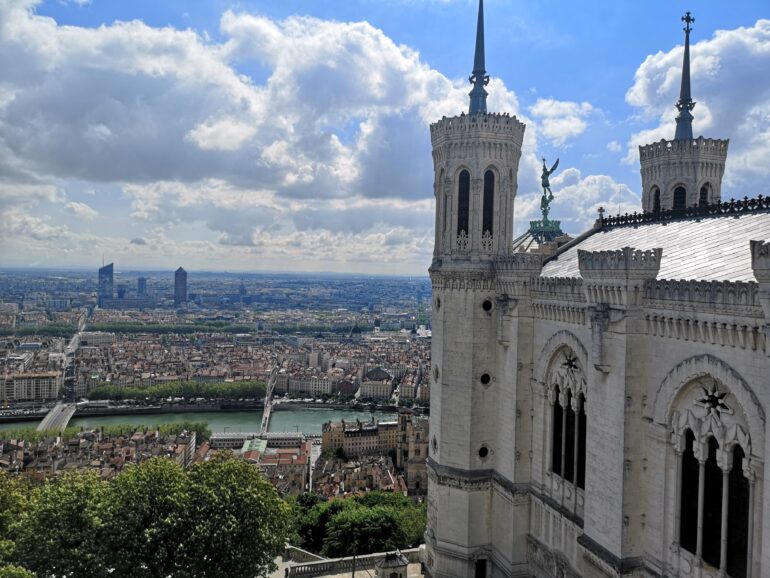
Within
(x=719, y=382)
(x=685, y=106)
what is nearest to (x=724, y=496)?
(x=719, y=382)

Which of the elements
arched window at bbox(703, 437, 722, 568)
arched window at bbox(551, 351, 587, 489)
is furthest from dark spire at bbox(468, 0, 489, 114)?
arched window at bbox(703, 437, 722, 568)

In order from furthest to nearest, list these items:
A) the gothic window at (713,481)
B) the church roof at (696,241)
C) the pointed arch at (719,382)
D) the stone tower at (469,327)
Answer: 1. the stone tower at (469,327)
2. the church roof at (696,241)
3. the gothic window at (713,481)
4. the pointed arch at (719,382)

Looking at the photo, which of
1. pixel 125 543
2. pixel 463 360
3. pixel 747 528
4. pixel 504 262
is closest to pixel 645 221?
pixel 504 262

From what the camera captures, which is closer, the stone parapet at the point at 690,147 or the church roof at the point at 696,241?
the church roof at the point at 696,241

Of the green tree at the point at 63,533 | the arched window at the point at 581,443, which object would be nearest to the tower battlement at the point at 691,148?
the arched window at the point at 581,443

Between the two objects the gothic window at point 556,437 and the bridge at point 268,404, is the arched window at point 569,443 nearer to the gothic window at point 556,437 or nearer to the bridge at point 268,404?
the gothic window at point 556,437

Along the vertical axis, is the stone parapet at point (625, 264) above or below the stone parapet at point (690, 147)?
below

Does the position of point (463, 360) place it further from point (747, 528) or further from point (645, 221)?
point (747, 528)
